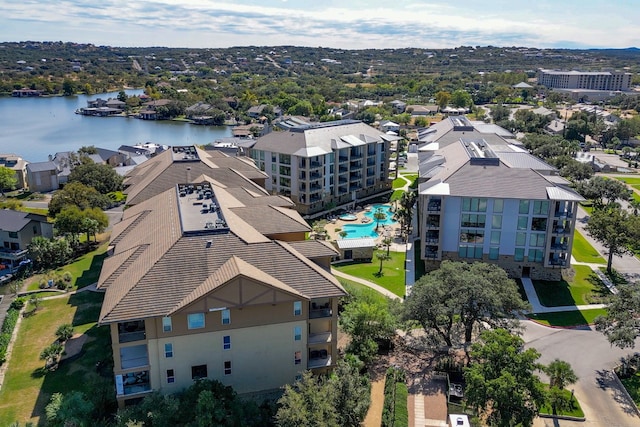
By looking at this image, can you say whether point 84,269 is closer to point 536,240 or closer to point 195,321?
point 195,321

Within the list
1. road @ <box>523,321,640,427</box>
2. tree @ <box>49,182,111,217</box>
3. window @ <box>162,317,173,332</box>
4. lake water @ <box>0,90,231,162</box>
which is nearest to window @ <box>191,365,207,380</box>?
window @ <box>162,317,173,332</box>

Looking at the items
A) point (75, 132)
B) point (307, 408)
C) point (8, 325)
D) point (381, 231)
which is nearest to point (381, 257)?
point (381, 231)

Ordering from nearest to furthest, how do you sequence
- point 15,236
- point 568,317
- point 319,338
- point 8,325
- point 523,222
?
point 319,338 < point 8,325 < point 568,317 < point 523,222 < point 15,236

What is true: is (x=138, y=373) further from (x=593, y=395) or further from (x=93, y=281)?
(x=593, y=395)

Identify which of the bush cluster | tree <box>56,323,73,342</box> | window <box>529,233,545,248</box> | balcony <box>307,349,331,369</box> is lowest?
the bush cluster

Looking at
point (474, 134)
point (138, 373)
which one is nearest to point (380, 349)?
point (138, 373)

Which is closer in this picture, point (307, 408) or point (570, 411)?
point (307, 408)

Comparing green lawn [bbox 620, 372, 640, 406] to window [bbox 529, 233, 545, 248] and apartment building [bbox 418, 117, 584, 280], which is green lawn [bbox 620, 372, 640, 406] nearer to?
apartment building [bbox 418, 117, 584, 280]
